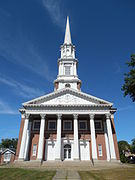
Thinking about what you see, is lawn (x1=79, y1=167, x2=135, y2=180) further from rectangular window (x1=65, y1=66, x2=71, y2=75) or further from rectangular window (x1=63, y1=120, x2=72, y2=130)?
rectangular window (x1=65, y1=66, x2=71, y2=75)

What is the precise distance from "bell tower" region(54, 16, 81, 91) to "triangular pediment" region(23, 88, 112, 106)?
7.69m

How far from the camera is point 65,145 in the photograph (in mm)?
25359

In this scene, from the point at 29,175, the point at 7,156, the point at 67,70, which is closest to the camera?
the point at 29,175

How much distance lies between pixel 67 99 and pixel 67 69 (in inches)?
538

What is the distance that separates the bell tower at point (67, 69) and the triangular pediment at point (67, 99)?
769cm

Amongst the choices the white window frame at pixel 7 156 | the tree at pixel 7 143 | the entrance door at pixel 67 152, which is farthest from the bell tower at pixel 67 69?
the tree at pixel 7 143

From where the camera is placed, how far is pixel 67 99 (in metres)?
26.5

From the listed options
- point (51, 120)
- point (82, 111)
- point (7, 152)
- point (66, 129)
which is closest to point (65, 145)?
point (66, 129)

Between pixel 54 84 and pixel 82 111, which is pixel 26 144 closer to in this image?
pixel 82 111

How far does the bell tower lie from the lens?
34.8 meters

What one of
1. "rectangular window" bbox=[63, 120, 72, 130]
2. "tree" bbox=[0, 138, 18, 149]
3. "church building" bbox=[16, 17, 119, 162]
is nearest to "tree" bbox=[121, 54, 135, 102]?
"church building" bbox=[16, 17, 119, 162]

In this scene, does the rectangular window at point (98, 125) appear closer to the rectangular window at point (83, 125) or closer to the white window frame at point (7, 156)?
the rectangular window at point (83, 125)

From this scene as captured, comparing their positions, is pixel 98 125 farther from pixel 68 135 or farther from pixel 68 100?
pixel 68 100

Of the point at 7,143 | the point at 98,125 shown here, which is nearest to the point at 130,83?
the point at 98,125
